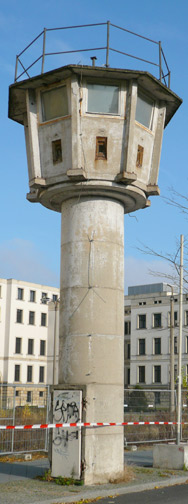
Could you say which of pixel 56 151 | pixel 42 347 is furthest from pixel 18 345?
pixel 56 151

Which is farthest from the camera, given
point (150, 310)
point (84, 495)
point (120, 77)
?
point (150, 310)

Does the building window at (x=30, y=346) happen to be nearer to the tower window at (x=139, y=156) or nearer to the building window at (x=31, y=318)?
the building window at (x=31, y=318)

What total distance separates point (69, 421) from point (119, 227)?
5.07 meters

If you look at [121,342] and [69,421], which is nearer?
[69,421]

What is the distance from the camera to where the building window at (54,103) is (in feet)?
51.4

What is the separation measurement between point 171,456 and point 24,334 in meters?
67.9

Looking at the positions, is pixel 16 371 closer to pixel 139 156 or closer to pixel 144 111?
pixel 139 156

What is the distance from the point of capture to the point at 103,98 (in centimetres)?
1562

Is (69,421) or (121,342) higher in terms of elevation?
(121,342)

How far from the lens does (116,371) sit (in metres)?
15.1

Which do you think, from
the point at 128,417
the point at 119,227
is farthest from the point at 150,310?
the point at 119,227

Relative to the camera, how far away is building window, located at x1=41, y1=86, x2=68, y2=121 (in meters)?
15.7

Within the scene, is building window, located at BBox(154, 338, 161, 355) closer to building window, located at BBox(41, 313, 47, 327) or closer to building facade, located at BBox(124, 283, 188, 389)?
building facade, located at BBox(124, 283, 188, 389)

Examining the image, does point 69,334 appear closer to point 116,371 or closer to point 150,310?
point 116,371
